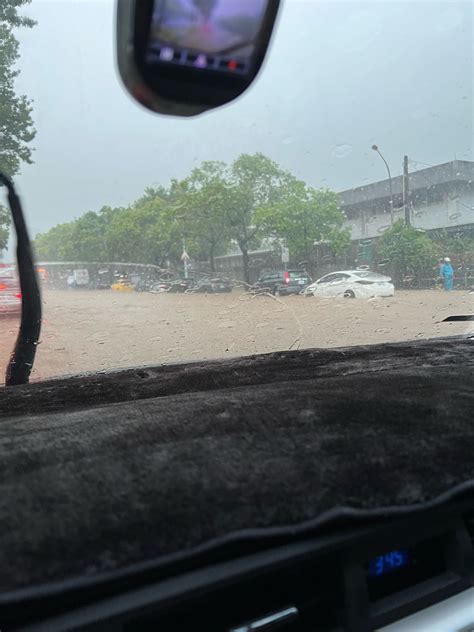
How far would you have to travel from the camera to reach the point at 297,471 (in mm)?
1231

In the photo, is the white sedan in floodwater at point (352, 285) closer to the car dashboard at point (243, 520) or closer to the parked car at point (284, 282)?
the parked car at point (284, 282)

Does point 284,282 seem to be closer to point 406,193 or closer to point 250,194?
point 250,194

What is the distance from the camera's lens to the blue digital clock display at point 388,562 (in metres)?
1.26

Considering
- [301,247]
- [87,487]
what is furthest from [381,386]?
[301,247]

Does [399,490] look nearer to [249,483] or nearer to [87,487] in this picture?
[249,483]

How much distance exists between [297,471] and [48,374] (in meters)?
2.14

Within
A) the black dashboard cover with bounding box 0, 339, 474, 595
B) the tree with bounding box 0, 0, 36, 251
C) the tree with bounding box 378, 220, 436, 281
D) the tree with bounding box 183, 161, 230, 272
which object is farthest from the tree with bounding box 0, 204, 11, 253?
the tree with bounding box 378, 220, 436, 281

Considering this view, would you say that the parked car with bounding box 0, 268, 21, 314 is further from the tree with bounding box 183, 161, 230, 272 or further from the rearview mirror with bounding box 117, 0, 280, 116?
the rearview mirror with bounding box 117, 0, 280, 116

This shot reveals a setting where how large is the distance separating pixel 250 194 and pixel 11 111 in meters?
1.36

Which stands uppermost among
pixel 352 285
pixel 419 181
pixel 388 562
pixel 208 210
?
pixel 419 181

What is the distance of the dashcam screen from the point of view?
4.58 feet

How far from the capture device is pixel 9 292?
2574 mm

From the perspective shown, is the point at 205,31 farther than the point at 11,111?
No

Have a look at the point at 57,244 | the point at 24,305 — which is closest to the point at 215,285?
the point at 57,244
